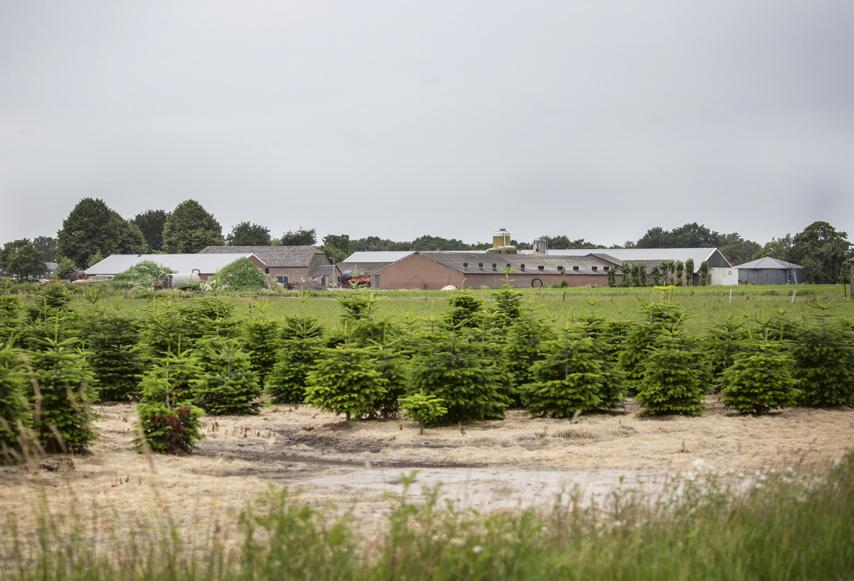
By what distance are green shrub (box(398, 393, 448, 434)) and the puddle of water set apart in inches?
133

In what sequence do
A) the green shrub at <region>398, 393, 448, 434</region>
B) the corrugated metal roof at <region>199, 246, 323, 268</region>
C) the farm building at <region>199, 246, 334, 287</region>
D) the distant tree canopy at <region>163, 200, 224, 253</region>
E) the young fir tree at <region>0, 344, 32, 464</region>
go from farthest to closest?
1. the distant tree canopy at <region>163, 200, 224, 253</region>
2. the corrugated metal roof at <region>199, 246, 323, 268</region>
3. the farm building at <region>199, 246, 334, 287</region>
4. the green shrub at <region>398, 393, 448, 434</region>
5. the young fir tree at <region>0, 344, 32, 464</region>

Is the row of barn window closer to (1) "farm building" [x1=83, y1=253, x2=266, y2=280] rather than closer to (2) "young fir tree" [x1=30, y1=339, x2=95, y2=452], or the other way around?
(1) "farm building" [x1=83, y1=253, x2=266, y2=280]

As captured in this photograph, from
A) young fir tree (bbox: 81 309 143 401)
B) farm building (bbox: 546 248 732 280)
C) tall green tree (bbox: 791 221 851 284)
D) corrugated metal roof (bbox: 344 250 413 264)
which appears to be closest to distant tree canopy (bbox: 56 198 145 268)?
corrugated metal roof (bbox: 344 250 413 264)

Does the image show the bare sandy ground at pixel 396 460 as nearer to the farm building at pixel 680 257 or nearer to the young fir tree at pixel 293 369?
the young fir tree at pixel 293 369

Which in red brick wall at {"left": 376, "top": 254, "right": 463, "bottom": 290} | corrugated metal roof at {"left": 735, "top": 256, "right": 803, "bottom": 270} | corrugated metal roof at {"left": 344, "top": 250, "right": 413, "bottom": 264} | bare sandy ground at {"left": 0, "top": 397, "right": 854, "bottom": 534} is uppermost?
corrugated metal roof at {"left": 344, "top": 250, "right": 413, "bottom": 264}

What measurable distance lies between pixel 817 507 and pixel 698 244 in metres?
169

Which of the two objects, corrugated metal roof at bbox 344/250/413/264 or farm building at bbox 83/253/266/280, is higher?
corrugated metal roof at bbox 344/250/413/264

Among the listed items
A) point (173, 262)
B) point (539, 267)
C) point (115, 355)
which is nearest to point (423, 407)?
point (115, 355)

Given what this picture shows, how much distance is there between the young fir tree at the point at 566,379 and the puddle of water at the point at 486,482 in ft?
15.8

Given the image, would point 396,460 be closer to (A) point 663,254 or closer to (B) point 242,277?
(B) point 242,277

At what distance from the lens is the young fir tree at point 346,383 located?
53.5 ft

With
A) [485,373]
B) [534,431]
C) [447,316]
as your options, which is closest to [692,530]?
[534,431]

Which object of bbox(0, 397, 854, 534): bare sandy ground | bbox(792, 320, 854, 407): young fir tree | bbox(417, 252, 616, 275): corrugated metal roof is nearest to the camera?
bbox(0, 397, 854, 534): bare sandy ground

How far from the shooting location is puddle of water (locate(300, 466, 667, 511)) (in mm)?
9789
